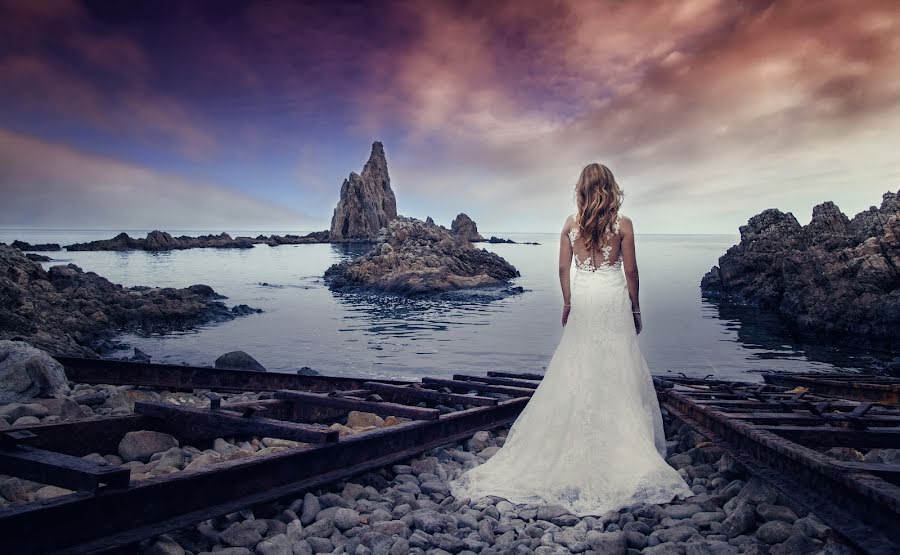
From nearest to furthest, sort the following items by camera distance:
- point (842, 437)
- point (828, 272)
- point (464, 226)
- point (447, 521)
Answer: point (447, 521) → point (842, 437) → point (828, 272) → point (464, 226)

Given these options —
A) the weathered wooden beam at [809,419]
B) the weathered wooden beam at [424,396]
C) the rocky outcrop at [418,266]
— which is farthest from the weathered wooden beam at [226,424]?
the rocky outcrop at [418,266]

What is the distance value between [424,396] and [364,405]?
1483mm

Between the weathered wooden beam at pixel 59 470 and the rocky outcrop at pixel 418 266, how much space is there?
33662mm

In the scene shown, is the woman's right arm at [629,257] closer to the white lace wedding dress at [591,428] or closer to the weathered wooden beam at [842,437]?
the white lace wedding dress at [591,428]

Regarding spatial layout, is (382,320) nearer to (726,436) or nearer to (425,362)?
(425,362)

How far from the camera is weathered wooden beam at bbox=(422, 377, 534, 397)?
9.38 m

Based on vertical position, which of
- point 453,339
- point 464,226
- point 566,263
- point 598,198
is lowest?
point 453,339

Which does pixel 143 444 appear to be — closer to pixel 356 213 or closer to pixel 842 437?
pixel 842 437

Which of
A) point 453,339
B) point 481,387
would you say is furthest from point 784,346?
point 481,387

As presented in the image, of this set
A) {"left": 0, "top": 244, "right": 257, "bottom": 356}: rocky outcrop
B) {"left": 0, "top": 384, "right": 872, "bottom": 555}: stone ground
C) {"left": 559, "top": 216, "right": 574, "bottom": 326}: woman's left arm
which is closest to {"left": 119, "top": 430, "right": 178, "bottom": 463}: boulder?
{"left": 0, "top": 384, "right": 872, "bottom": 555}: stone ground

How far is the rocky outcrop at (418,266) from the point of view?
1563 inches

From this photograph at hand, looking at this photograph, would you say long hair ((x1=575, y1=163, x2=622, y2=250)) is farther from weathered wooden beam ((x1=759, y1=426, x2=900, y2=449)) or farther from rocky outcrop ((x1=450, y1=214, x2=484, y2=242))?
rocky outcrop ((x1=450, y1=214, x2=484, y2=242))

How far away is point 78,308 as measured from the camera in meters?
22.7

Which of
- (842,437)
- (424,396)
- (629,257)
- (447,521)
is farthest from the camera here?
(424,396)
